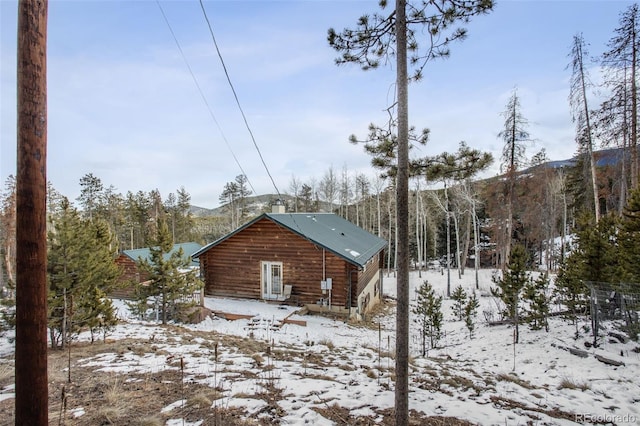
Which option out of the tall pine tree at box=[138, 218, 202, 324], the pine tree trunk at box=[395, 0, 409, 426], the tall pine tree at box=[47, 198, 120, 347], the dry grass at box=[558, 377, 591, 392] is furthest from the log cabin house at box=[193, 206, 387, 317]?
the pine tree trunk at box=[395, 0, 409, 426]

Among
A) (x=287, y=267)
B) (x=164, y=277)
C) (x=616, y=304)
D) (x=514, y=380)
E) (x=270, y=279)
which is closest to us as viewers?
(x=514, y=380)

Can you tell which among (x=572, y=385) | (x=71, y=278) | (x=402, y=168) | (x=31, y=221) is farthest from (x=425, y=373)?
(x=71, y=278)

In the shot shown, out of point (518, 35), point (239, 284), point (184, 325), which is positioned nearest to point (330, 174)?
point (239, 284)

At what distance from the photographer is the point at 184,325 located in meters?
11.5

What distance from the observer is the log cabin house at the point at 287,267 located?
14055 millimetres

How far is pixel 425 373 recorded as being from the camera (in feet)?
20.9

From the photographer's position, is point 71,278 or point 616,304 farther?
point 616,304

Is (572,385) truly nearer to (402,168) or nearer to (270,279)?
(402,168)

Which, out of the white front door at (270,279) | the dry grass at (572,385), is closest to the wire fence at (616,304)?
the dry grass at (572,385)

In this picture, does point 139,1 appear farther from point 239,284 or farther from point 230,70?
point 239,284

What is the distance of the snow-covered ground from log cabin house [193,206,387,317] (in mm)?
3272

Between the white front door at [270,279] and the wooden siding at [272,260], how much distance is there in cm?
26

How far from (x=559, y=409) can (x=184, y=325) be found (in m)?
11.4

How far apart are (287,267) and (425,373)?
9380mm
